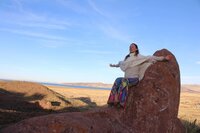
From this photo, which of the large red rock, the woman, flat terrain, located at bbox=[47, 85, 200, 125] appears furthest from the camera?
flat terrain, located at bbox=[47, 85, 200, 125]

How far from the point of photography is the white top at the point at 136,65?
9.38 m

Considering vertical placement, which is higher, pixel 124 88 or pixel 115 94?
pixel 124 88

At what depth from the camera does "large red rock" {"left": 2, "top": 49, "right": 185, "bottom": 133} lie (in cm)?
766

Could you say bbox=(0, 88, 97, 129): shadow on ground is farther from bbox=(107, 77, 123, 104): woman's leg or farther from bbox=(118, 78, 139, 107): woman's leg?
bbox=(118, 78, 139, 107): woman's leg

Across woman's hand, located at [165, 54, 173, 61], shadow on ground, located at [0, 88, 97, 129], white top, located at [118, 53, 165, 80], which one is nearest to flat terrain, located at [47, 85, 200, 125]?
shadow on ground, located at [0, 88, 97, 129]

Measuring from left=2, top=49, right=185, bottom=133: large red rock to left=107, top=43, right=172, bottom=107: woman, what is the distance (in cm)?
19

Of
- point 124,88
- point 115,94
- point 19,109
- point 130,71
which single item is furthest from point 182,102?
point 124,88

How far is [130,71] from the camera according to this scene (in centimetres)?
950

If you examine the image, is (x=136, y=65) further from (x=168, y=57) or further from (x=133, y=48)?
(x=168, y=57)

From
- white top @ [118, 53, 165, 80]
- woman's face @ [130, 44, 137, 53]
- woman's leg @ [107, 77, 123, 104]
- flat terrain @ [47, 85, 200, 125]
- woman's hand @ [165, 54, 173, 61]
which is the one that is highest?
woman's face @ [130, 44, 137, 53]

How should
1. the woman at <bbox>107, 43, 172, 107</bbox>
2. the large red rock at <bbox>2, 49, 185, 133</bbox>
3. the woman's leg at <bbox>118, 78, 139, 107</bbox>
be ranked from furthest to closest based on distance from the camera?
the woman at <bbox>107, 43, 172, 107</bbox> → the woman's leg at <bbox>118, 78, 139, 107</bbox> → the large red rock at <bbox>2, 49, 185, 133</bbox>

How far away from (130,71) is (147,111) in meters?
1.15

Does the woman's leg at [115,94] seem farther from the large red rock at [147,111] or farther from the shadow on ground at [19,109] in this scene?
the shadow on ground at [19,109]

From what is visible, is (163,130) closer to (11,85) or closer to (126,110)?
(126,110)
